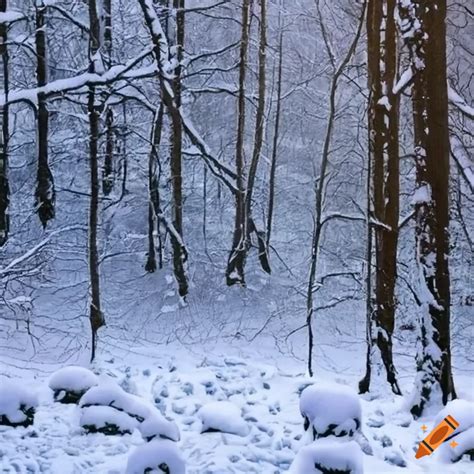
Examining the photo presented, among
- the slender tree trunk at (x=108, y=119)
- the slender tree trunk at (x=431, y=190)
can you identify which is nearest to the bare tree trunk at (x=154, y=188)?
the slender tree trunk at (x=108, y=119)

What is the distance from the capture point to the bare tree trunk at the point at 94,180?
41.4 ft

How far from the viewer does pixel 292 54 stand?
2388cm

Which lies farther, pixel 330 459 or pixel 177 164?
pixel 177 164

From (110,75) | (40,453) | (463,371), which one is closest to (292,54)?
(110,75)

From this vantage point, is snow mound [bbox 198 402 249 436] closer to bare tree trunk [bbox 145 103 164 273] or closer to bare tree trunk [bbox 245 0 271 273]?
bare tree trunk [bbox 145 103 164 273]

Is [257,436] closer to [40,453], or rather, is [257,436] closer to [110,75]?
[40,453]

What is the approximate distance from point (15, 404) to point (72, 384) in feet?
3.62

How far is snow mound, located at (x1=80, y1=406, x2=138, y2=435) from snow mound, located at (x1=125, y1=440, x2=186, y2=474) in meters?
1.54

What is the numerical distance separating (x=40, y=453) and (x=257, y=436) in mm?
2204

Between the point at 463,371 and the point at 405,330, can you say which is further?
the point at 405,330

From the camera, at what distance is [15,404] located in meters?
7.47

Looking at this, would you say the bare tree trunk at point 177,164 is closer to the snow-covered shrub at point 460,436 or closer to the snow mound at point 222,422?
the snow mound at point 222,422

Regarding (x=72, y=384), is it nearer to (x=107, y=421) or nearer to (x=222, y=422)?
(x=107, y=421)

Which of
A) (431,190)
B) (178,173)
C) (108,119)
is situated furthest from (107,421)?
(108,119)
